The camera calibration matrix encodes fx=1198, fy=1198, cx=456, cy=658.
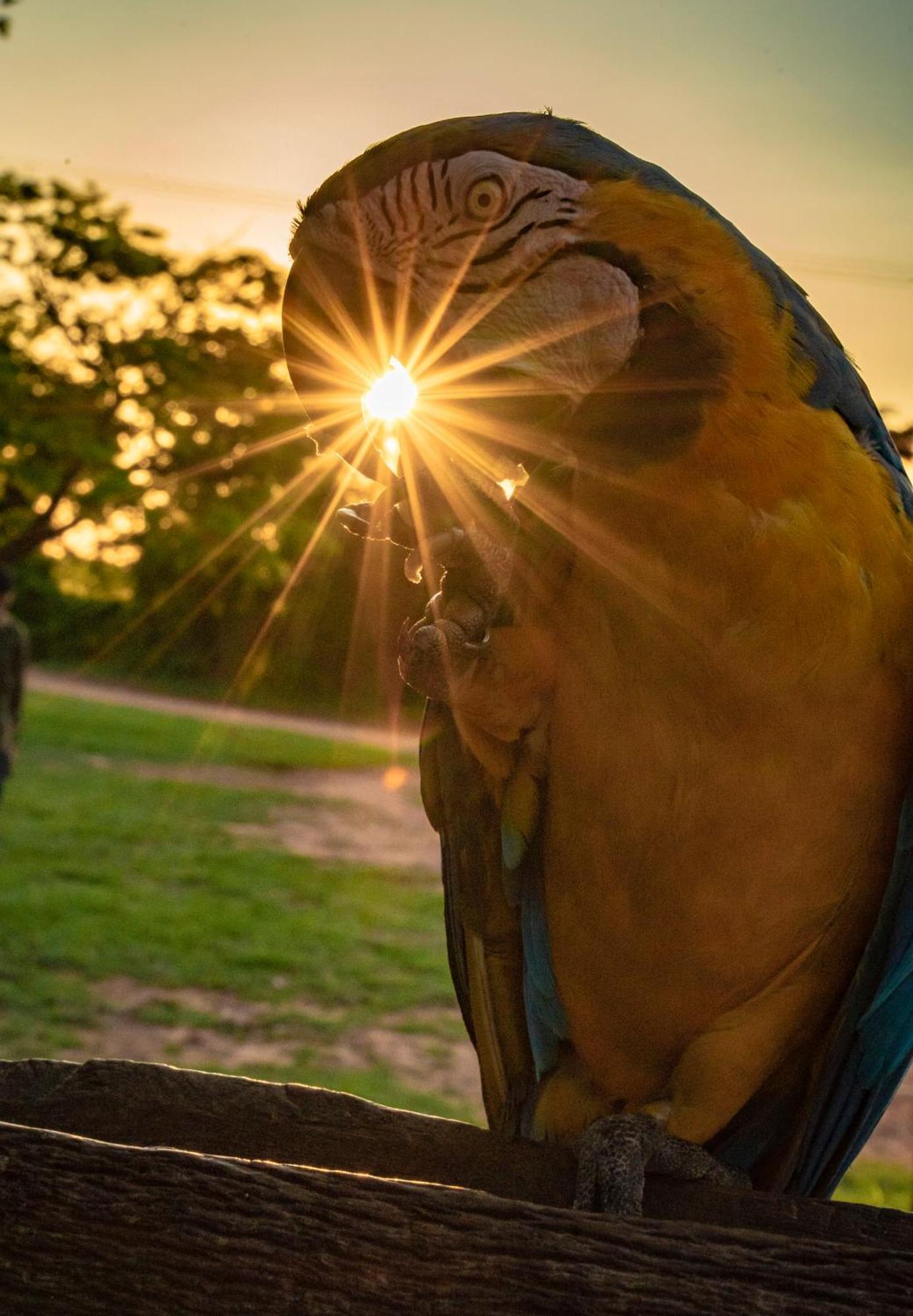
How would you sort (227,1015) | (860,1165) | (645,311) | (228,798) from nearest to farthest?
(645,311)
(860,1165)
(227,1015)
(228,798)

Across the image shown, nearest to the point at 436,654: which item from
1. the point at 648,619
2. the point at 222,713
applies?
the point at 648,619

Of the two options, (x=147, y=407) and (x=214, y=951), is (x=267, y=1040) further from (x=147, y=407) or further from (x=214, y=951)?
(x=147, y=407)

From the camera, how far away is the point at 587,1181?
41.8 inches

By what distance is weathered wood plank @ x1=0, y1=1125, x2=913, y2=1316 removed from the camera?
0.72 meters

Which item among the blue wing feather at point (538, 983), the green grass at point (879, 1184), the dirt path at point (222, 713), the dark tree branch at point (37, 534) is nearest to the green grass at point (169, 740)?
the dirt path at point (222, 713)

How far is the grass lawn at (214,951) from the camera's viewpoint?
395 centimetres

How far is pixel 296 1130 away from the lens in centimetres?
103

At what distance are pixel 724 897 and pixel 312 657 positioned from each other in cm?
1430

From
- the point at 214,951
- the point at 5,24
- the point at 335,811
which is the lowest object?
the point at 214,951

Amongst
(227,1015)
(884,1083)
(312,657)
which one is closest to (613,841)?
(884,1083)

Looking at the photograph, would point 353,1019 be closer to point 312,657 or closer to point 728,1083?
point 728,1083

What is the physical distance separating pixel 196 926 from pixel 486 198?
4.88m

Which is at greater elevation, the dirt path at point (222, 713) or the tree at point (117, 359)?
the tree at point (117, 359)

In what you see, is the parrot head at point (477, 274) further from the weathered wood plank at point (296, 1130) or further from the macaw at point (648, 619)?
the weathered wood plank at point (296, 1130)
